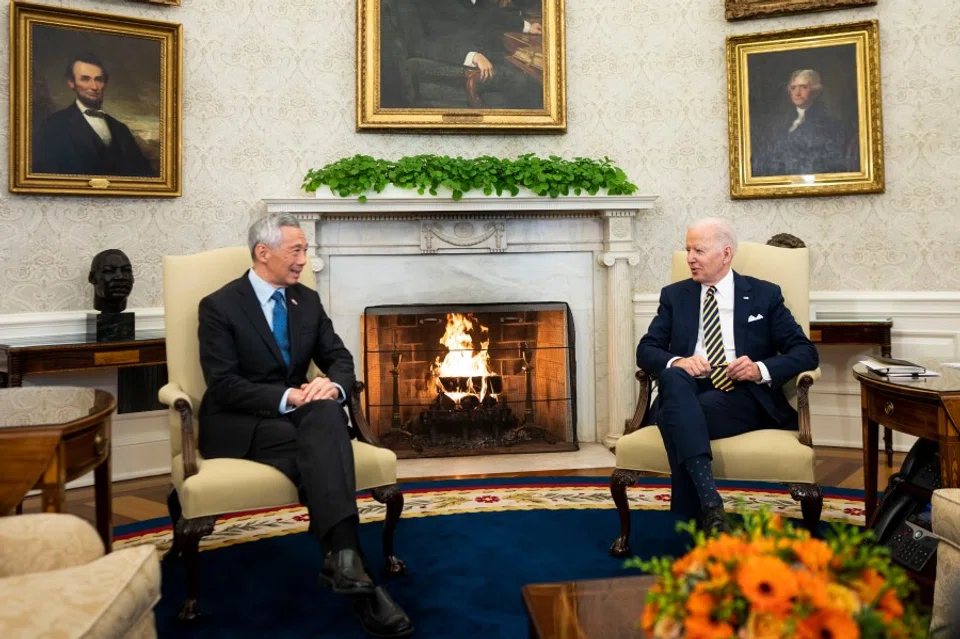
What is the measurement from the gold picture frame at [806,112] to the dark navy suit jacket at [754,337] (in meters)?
2.27

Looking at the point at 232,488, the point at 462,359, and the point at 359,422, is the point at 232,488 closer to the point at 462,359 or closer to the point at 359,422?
the point at 359,422

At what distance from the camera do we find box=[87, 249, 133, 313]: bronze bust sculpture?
452 cm

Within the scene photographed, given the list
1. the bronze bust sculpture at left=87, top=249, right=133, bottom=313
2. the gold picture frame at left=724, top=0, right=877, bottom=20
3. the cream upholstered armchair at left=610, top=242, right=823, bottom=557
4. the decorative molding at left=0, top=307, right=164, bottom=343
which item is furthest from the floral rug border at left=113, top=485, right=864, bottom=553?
the gold picture frame at left=724, top=0, right=877, bottom=20

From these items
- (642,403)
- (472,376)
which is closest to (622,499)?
(642,403)

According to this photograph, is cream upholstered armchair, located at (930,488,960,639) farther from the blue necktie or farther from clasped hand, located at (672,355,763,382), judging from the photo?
the blue necktie

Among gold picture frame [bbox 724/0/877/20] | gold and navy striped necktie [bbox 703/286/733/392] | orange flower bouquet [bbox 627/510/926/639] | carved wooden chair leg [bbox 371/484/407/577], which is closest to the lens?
orange flower bouquet [bbox 627/510/926/639]

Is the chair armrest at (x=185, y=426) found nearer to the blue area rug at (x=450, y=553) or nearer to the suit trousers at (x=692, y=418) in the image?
the blue area rug at (x=450, y=553)

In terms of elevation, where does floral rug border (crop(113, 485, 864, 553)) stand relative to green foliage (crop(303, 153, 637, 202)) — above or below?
below

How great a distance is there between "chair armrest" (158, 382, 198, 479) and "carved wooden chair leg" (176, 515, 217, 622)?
0.19 metres

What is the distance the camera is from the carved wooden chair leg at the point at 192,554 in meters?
2.69

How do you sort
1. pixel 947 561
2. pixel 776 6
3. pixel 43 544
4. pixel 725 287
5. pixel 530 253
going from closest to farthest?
pixel 43 544 < pixel 947 561 < pixel 725 287 < pixel 776 6 < pixel 530 253

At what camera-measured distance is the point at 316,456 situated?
272 cm

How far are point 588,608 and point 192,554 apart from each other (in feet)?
5.02

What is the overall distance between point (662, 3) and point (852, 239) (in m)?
2.18
